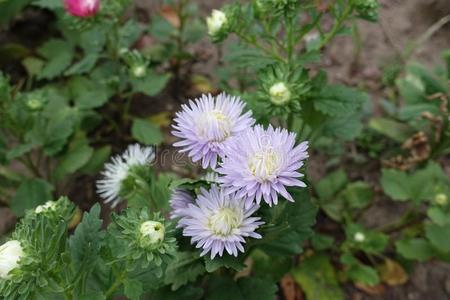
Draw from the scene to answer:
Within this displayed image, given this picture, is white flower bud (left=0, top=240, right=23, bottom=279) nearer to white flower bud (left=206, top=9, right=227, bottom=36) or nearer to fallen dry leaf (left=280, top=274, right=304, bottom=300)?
white flower bud (left=206, top=9, right=227, bottom=36)

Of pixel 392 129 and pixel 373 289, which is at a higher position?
pixel 392 129

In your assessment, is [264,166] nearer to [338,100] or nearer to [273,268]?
[338,100]

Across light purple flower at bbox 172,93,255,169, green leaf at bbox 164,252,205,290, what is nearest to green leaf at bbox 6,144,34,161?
green leaf at bbox 164,252,205,290

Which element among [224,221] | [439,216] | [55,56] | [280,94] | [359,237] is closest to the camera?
[224,221]

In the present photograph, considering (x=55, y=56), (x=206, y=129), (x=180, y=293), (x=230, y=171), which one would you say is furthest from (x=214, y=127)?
(x=55, y=56)

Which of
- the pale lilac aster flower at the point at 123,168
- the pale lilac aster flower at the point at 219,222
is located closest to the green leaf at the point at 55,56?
the pale lilac aster flower at the point at 123,168

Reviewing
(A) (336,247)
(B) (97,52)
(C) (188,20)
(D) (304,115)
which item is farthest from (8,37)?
(A) (336,247)

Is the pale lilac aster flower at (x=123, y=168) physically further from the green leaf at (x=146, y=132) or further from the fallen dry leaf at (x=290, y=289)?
the fallen dry leaf at (x=290, y=289)
